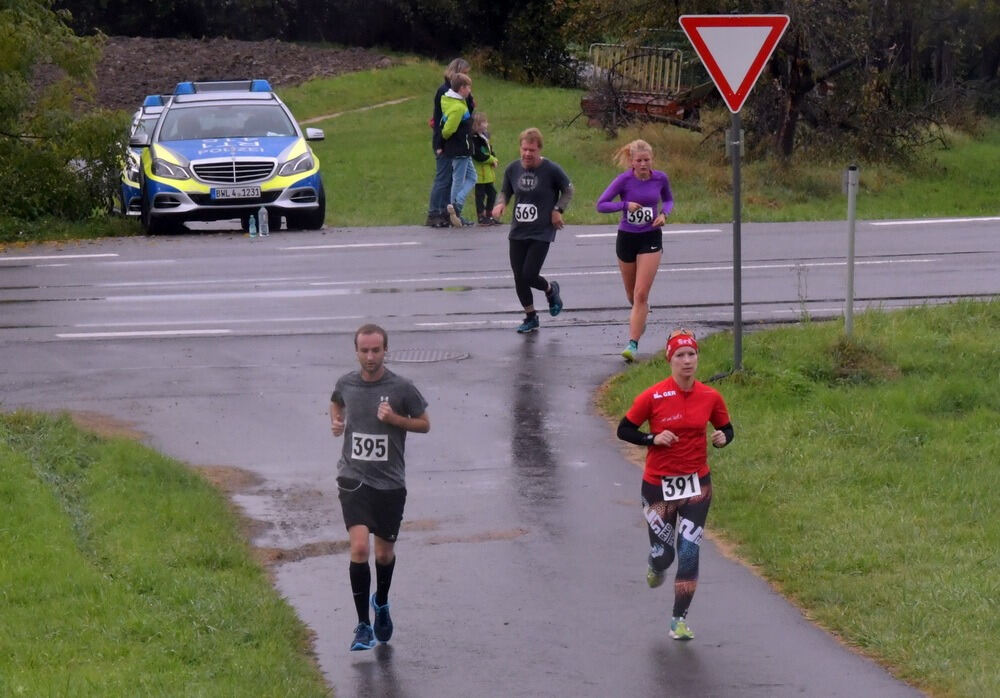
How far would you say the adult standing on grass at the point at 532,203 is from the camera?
13297 millimetres

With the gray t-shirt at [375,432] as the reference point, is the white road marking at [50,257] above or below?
below

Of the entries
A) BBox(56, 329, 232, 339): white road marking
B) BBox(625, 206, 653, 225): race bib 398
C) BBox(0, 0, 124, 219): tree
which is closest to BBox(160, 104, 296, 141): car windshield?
BBox(0, 0, 124, 219): tree

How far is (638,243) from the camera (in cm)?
1255

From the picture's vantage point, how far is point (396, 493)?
23.2 ft

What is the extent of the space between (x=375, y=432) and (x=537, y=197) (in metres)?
6.56

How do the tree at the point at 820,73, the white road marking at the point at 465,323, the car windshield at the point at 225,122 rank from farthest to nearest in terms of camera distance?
the tree at the point at 820,73 → the car windshield at the point at 225,122 → the white road marking at the point at 465,323

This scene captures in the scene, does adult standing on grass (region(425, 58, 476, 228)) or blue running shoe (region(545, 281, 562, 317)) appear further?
adult standing on grass (region(425, 58, 476, 228))

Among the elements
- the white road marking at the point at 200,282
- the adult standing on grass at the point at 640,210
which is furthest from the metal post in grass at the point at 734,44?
the white road marking at the point at 200,282

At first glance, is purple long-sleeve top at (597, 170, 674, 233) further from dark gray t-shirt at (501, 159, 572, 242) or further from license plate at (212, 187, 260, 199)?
license plate at (212, 187, 260, 199)

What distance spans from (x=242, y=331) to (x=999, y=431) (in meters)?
6.94

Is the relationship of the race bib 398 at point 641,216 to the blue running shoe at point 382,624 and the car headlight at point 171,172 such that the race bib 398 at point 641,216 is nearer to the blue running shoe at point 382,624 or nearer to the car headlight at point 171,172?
the blue running shoe at point 382,624

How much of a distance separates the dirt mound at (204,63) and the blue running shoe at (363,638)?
41.6 m

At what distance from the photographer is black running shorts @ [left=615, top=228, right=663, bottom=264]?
12508 mm

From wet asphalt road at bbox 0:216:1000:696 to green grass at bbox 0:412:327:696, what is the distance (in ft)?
0.91
